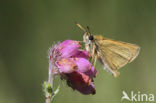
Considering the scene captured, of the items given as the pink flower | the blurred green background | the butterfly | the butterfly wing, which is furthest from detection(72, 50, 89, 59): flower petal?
the blurred green background

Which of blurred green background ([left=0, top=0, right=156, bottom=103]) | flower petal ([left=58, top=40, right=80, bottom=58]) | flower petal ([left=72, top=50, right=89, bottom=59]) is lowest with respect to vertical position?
flower petal ([left=72, top=50, right=89, bottom=59])

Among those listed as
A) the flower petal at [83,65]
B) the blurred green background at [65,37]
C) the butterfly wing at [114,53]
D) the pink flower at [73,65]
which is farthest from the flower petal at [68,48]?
the blurred green background at [65,37]

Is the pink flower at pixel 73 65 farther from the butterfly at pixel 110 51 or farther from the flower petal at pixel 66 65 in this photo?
the butterfly at pixel 110 51

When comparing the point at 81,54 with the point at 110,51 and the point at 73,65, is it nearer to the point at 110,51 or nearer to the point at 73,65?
the point at 73,65

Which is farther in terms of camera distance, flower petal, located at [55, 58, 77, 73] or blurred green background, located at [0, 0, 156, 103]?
blurred green background, located at [0, 0, 156, 103]

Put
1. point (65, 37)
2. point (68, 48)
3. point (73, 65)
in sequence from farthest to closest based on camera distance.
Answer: point (65, 37) → point (68, 48) → point (73, 65)

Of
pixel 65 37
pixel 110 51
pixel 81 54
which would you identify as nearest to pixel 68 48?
pixel 81 54

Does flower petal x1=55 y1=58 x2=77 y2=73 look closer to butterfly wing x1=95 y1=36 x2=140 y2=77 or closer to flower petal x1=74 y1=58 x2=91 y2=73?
flower petal x1=74 y1=58 x2=91 y2=73
